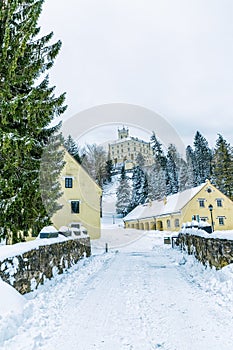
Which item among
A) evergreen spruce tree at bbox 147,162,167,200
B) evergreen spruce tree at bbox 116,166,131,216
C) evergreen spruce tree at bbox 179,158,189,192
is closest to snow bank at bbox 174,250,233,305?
evergreen spruce tree at bbox 147,162,167,200

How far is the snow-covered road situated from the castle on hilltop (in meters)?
61.5

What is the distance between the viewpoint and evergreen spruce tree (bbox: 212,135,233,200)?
39469 mm

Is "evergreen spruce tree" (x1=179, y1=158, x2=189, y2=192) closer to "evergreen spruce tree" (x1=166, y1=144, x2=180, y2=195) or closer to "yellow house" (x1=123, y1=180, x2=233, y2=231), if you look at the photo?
"evergreen spruce tree" (x1=166, y1=144, x2=180, y2=195)

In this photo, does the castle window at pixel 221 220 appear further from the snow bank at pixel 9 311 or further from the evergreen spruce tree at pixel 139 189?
the snow bank at pixel 9 311

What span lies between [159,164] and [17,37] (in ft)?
165

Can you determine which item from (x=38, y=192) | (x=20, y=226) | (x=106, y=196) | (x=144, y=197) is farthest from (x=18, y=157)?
(x=106, y=196)

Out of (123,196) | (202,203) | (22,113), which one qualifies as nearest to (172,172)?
(123,196)

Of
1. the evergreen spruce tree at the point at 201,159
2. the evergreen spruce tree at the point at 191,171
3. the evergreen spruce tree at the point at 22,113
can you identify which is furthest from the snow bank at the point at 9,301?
the evergreen spruce tree at the point at 201,159

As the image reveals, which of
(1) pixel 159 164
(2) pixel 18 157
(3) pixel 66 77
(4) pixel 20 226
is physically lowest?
(4) pixel 20 226

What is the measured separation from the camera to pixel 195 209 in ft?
102

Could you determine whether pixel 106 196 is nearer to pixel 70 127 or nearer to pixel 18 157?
pixel 70 127

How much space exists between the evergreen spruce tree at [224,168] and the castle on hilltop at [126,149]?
90.8 ft

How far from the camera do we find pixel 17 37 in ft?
30.7

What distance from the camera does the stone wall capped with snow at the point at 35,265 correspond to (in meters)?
5.02
